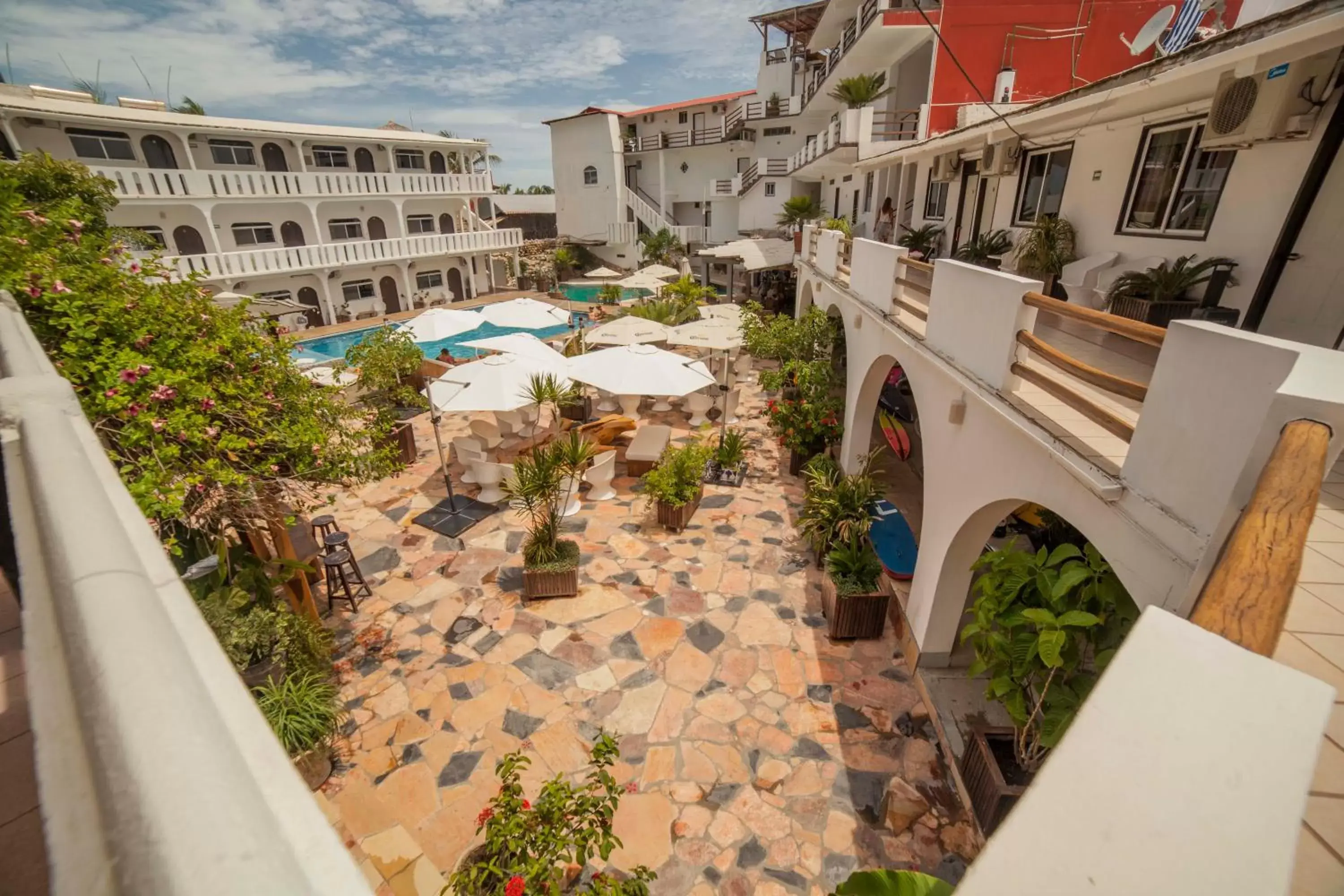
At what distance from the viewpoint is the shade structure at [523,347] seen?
1302 centimetres

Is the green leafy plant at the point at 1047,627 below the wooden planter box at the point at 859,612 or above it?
above

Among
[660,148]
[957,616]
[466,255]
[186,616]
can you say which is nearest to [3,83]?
[466,255]

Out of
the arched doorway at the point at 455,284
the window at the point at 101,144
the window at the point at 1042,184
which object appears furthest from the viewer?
the arched doorway at the point at 455,284

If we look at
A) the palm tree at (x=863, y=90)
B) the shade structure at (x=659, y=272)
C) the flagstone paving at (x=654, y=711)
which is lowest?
the flagstone paving at (x=654, y=711)

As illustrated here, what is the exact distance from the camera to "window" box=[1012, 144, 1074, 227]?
10461 mm

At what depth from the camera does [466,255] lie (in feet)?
117

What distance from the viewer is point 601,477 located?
462 inches

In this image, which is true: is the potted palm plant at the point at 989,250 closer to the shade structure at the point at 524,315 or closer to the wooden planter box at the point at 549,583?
the wooden planter box at the point at 549,583

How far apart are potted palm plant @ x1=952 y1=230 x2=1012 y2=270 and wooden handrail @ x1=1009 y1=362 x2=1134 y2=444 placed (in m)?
7.90

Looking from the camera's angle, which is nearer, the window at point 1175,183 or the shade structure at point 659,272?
the window at point 1175,183

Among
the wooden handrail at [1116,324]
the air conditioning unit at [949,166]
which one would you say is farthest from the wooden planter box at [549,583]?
the air conditioning unit at [949,166]

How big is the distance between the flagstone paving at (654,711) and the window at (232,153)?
1028 inches

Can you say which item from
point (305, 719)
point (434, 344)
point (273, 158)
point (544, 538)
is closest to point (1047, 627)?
point (544, 538)

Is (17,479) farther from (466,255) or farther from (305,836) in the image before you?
(466,255)
